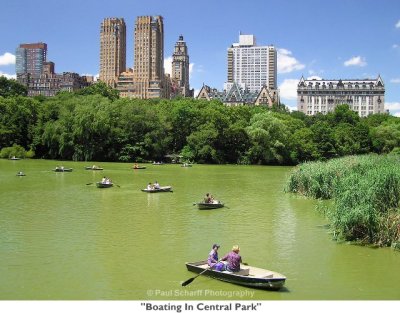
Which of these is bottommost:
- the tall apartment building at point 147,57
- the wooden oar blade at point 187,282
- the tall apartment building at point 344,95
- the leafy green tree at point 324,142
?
the wooden oar blade at point 187,282

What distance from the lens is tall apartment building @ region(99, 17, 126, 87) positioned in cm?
16338

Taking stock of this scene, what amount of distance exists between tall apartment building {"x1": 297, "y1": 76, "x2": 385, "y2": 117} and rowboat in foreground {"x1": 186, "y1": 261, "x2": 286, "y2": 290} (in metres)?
143

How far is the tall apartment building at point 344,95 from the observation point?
15075 cm

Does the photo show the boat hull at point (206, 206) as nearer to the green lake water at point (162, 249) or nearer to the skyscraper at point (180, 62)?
the green lake water at point (162, 249)

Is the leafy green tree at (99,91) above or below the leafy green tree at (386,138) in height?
above

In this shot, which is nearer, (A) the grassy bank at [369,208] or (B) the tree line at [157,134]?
(A) the grassy bank at [369,208]

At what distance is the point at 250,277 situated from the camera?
11.4 meters

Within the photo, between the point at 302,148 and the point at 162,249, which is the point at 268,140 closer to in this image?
the point at 302,148

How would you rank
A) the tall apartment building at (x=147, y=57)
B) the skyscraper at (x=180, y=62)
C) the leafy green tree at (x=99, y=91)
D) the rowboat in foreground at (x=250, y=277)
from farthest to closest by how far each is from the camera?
the skyscraper at (x=180, y=62) < the tall apartment building at (x=147, y=57) < the leafy green tree at (x=99, y=91) < the rowboat in foreground at (x=250, y=277)

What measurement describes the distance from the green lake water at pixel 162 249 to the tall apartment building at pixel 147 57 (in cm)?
13077

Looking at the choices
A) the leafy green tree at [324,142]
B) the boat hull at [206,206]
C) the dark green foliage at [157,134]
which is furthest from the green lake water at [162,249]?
the leafy green tree at [324,142]

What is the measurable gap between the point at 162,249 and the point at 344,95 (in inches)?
5732

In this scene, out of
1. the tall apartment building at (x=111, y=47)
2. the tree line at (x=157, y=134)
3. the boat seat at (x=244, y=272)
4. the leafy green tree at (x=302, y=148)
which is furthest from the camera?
the tall apartment building at (x=111, y=47)
